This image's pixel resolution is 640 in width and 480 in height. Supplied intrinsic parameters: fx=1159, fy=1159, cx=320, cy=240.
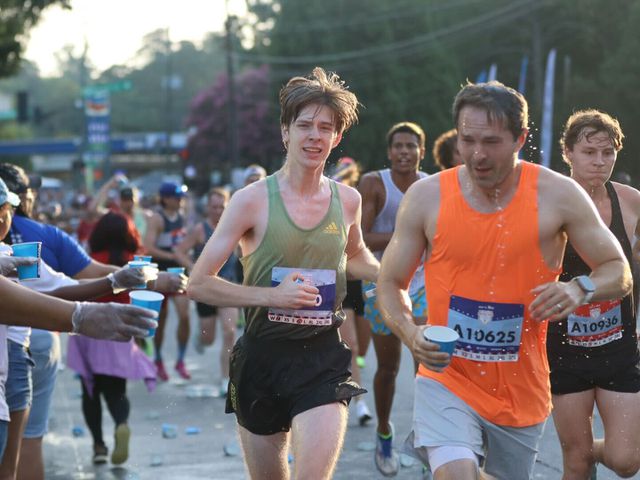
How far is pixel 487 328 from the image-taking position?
14.6 feet

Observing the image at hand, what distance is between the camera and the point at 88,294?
16.9ft

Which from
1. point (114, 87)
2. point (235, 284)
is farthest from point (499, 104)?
point (114, 87)

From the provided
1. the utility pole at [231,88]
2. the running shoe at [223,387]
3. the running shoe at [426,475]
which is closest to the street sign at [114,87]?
the utility pole at [231,88]

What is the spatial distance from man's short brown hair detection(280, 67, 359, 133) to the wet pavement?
2.80m

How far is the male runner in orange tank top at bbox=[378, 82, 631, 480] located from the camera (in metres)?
4.41

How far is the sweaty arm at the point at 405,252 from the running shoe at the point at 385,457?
3240 mm

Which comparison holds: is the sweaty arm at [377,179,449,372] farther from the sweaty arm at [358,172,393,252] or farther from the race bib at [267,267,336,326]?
the sweaty arm at [358,172,393,252]

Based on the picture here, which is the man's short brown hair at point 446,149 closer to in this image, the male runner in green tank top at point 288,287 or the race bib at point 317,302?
the male runner in green tank top at point 288,287

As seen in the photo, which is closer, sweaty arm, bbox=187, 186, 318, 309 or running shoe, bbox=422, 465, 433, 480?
sweaty arm, bbox=187, 186, 318, 309

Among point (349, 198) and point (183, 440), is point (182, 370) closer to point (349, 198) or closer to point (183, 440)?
point (183, 440)

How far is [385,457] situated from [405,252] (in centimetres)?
344

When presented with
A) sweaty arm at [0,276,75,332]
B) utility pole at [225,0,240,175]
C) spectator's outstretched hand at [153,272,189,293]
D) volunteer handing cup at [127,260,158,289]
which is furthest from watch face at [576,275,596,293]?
utility pole at [225,0,240,175]

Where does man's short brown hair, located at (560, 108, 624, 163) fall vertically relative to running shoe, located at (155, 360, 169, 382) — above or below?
above

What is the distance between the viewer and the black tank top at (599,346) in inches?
224
